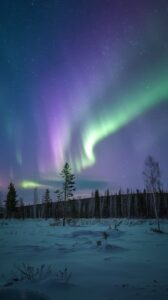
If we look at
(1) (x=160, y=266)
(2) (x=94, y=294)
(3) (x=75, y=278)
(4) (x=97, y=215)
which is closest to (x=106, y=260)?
(1) (x=160, y=266)

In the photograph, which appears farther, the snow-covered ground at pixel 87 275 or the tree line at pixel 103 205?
the tree line at pixel 103 205

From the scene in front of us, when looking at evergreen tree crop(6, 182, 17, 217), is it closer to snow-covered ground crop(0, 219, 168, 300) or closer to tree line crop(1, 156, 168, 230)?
tree line crop(1, 156, 168, 230)

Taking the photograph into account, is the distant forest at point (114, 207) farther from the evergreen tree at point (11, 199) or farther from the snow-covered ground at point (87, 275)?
the snow-covered ground at point (87, 275)

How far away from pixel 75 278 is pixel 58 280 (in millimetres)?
544

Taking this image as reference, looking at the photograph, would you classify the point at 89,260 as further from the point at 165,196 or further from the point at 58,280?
the point at 165,196

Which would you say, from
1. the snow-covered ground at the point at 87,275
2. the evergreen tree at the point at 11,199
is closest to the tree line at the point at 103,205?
the evergreen tree at the point at 11,199

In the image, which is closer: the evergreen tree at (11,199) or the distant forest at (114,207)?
the distant forest at (114,207)

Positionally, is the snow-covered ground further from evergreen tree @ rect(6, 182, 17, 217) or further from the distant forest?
evergreen tree @ rect(6, 182, 17, 217)

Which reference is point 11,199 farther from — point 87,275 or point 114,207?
point 87,275

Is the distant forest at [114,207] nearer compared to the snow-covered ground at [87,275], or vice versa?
the snow-covered ground at [87,275]

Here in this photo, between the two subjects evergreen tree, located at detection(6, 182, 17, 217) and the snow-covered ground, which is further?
evergreen tree, located at detection(6, 182, 17, 217)

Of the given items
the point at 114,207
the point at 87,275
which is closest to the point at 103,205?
the point at 114,207

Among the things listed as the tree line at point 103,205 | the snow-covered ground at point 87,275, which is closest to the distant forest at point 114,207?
the tree line at point 103,205

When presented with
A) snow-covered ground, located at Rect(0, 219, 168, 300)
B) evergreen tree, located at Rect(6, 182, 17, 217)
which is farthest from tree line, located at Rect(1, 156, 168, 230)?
snow-covered ground, located at Rect(0, 219, 168, 300)
